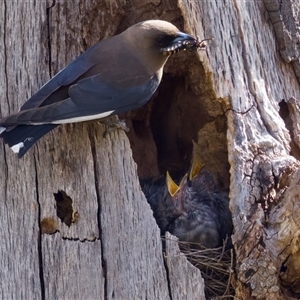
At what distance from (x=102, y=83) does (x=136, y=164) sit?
49cm

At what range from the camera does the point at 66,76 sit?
3834 mm

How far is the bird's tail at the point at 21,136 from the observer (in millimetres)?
3526

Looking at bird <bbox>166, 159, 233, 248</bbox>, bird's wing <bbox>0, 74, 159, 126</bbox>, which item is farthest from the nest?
bird's wing <bbox>0, 74, 159, 126</bbox>

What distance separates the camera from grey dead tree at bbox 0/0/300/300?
3604 millimetres

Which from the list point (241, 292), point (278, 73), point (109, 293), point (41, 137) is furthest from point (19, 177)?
point (278, 73)

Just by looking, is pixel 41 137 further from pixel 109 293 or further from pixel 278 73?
pixel 278 73

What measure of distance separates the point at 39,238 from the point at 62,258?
15 cm

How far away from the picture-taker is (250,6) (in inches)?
180

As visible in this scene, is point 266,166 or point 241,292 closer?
point 241,292

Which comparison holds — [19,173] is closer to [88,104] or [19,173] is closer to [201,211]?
[88,104]

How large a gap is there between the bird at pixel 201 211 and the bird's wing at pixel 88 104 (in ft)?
2.78

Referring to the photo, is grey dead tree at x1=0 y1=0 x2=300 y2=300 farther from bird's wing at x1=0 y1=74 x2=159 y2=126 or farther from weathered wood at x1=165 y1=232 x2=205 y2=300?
bird's wing at x1=0 y1=74 x2=159 y2=126

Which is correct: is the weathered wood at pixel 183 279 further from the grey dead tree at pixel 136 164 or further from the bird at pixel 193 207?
the bird at pixel 193 207

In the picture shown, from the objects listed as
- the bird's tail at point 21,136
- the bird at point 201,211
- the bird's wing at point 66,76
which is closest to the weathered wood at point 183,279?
the bird at point 201,211
